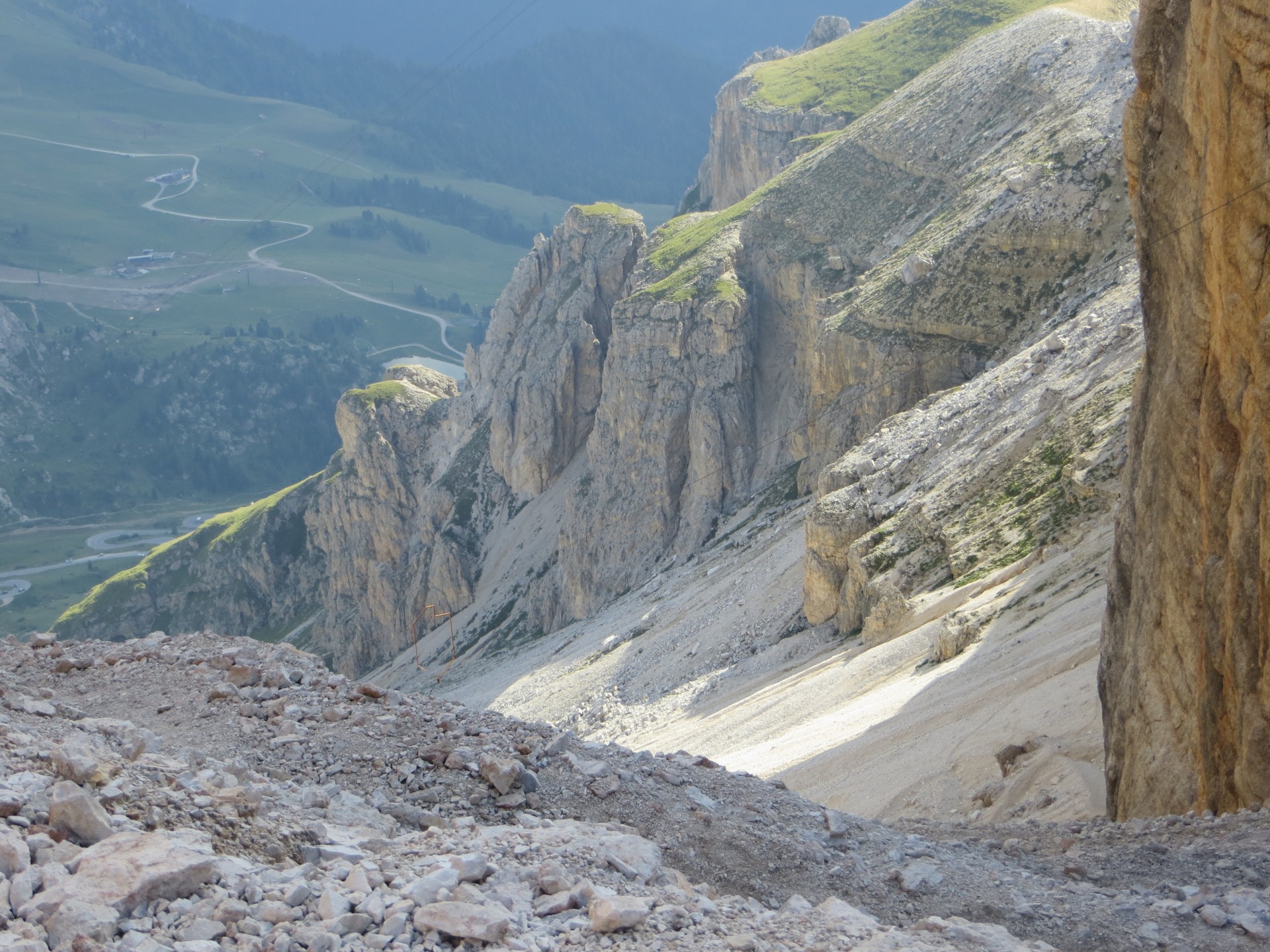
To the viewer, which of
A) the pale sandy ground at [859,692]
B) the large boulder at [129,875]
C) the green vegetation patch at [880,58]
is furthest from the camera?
the green vegetation patch at [880,58]

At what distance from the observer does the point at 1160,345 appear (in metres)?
14.3

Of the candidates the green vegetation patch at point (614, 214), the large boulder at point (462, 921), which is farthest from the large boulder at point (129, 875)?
the green vegetation patch at point (614, 214)

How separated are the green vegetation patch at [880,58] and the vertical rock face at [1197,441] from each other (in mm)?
71541

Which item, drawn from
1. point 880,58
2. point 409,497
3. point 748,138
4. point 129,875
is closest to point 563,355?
point 409,497

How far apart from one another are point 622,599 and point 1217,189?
175ft

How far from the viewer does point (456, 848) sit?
909 cm

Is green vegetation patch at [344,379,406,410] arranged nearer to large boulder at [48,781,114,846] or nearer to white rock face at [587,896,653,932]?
large boulder at [48,781,114,846]

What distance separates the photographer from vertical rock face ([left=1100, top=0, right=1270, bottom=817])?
11555 mm

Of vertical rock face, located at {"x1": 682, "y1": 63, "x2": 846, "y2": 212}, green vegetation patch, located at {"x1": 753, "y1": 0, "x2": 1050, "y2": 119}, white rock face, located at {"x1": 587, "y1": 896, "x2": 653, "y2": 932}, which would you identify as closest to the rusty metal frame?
vertical rock face, located at {"x1": 682, "y1": 63, "x2": 846, "y2": 212}

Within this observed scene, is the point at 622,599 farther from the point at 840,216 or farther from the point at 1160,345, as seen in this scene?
the point at 1160,345

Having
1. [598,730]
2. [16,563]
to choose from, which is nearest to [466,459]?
[598,730]

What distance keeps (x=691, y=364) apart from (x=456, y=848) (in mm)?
59521

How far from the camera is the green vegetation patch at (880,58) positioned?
85.9m

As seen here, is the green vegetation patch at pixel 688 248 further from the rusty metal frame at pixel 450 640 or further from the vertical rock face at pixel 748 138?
the rusty metal frame at pixel 450 640
